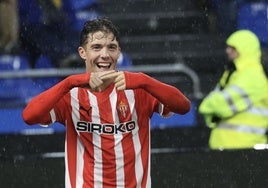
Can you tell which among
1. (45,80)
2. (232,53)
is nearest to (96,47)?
(232,53)

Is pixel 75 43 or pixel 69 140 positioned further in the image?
pixel 75 43

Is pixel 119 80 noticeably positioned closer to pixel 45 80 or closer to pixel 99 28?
pixel 99 28

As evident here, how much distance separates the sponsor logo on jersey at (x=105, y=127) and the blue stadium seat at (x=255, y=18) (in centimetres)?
422

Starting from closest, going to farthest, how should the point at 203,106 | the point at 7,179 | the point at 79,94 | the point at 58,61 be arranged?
the point at 79,94
the point at 7,179
the point at 203,106
the point at 58,61

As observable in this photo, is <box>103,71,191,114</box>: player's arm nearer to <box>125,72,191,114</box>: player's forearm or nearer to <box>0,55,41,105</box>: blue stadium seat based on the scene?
<box>125,72,191,114</box>: player's forearm

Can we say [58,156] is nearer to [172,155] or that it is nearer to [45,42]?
[172,155]

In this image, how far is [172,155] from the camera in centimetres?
582

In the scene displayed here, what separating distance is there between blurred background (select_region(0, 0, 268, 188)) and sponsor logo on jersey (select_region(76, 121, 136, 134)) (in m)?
2.76

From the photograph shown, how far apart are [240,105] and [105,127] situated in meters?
3.19

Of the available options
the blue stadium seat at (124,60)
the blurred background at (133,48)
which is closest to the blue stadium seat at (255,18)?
the blurred background at (133,48)

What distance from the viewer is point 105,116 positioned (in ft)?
14.2

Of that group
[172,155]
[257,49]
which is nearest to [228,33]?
[257,49]

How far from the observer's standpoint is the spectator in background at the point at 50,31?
8.21 metres

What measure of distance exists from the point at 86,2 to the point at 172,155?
2.99 m
